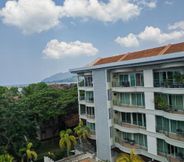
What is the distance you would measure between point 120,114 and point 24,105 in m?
14.3

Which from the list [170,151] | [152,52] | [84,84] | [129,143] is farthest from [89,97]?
[170,151]

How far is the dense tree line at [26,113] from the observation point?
31109 millimetres

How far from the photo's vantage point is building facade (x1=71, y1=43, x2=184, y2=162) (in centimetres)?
2217

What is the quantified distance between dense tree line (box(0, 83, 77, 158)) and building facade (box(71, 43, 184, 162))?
17.6 feet

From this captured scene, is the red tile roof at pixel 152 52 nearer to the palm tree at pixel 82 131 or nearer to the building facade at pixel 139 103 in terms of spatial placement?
the building facade at pixel 139 103

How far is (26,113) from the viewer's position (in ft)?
114

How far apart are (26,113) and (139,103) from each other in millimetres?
16217

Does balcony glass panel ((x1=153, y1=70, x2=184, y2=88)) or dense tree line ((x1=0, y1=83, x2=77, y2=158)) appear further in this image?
dense tree line ((x1=0, y1=83, x2=77, y2=158))

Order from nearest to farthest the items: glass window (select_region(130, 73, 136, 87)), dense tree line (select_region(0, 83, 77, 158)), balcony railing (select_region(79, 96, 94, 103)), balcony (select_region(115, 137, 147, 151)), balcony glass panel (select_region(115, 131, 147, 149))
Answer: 1. balcony glass panel (select_region(115, 131, 147, 149))
2. glass window (select_region(130, 73, 136, 87))
3. balcony (select_region(115, 137, 147, 151))
4. dense tree line (select_region(0, 83, 77, 158))
5. balcony railing (select_region(79, 96, 94, 103))

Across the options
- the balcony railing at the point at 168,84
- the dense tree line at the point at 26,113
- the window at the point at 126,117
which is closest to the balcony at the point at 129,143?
the window at the point at 126,117

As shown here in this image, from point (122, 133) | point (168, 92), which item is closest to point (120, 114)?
point (122, 133)

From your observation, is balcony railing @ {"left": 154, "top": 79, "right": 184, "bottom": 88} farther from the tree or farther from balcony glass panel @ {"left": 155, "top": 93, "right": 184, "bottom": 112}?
the tree

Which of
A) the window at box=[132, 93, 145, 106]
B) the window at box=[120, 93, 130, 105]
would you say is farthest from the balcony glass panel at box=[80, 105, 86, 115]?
the window at box=[132, 93, 145, 106]

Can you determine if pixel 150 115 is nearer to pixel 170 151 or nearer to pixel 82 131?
pixel 170 151
